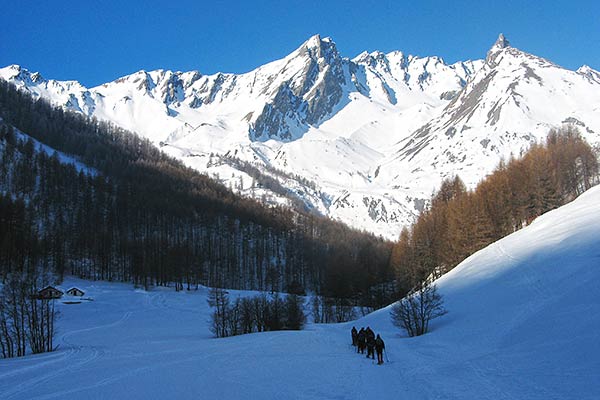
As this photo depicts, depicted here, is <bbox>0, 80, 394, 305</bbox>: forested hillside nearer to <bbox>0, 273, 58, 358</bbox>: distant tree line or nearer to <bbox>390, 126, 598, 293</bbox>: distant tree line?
<bbox>390, 126, 598, 293</bbox>: distant tree line

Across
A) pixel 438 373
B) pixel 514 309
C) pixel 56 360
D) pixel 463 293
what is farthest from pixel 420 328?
pixel 56 360

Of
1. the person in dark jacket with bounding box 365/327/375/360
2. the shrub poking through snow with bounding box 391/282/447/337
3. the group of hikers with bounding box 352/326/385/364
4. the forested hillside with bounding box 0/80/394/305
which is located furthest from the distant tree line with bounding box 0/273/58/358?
the forested hillside with bounding box 0/80/394/305

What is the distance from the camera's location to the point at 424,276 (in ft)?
304

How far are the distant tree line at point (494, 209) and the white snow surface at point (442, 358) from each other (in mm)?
30083

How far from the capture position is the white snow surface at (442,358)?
19109 millimetres

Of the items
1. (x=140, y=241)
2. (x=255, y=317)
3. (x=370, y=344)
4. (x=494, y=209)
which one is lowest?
(x=255, y=317)

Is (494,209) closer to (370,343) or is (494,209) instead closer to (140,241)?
(370,343)

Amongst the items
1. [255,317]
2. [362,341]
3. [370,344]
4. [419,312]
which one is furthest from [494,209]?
[370,344]

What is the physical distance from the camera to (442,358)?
2716cm

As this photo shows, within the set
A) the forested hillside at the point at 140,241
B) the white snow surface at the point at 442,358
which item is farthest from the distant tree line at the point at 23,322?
the forested hillside at the point at 140,241

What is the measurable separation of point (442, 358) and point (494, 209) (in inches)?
2951

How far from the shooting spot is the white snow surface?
62.7ft

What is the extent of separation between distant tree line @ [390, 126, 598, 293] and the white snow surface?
3008 centimetres

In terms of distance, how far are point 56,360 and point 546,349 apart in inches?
1446
